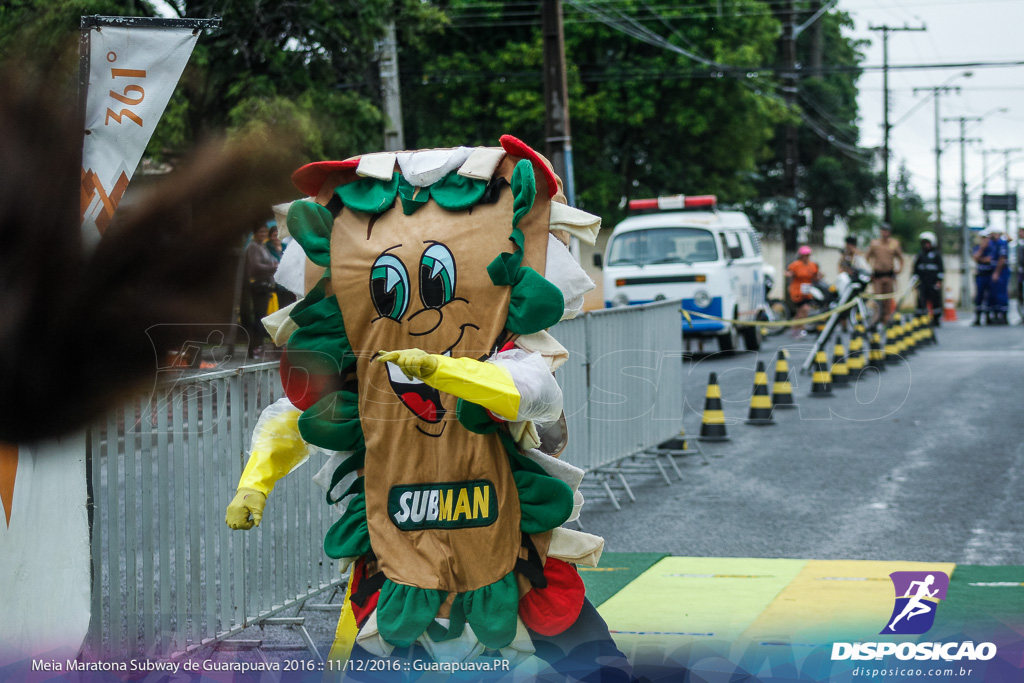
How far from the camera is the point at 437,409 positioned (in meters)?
2.94

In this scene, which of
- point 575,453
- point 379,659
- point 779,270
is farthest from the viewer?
point 779,270

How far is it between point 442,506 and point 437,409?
0.86 ft

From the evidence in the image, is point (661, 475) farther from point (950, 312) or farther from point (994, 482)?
point (950, 312)

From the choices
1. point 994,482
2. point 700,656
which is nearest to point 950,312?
point 994,482

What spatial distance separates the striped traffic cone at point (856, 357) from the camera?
43.8ft

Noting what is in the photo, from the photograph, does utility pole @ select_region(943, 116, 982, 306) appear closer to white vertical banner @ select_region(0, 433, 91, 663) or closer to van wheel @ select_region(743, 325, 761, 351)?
van wheel @ select_region(743, 325, 761, 351)

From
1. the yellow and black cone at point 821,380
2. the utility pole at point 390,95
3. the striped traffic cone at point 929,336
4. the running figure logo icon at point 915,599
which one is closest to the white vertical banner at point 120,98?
the running figure logo icon at point 915,599

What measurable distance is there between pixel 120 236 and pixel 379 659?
1.30 m

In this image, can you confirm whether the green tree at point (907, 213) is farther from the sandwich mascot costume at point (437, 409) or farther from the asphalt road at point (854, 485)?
the sandwich mascot costume at point (437, 409)

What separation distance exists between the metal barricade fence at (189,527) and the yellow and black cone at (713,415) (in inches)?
189

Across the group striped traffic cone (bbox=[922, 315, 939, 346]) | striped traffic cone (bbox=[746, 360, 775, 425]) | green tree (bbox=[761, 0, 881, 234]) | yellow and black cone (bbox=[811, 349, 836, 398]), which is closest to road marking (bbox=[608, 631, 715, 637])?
striped traffic cone (bbox=[746, 360, 775, 425])

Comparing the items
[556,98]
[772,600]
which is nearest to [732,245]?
[556,98]

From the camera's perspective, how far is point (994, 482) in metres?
7.89

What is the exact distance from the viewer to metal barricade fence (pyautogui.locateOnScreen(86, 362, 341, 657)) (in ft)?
12.0
